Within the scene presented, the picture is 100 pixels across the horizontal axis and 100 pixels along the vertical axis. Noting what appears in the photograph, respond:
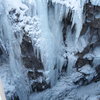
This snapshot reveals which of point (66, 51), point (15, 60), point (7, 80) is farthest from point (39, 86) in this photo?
point (66, 51)

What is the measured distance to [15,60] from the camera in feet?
11.6

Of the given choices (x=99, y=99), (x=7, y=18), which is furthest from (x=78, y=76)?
(x=7, y=18)

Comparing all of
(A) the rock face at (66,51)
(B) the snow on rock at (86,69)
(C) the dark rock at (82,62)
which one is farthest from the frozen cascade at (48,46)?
(B) the snow on rock at (86,69)

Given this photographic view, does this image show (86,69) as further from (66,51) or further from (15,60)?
(15,60)

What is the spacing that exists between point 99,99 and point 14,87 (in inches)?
72.6

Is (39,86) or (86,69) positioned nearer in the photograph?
(39,86)

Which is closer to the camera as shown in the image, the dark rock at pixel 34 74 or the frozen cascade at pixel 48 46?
the frozen cascade at pixel 48 46

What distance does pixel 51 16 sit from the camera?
3389mm

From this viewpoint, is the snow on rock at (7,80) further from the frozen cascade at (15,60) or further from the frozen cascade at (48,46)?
the frozen cascade at (48,46)

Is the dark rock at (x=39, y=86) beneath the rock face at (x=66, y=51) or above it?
beneath

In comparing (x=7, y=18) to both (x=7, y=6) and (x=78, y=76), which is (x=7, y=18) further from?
(x=78, y=76)

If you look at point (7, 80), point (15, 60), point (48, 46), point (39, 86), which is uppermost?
point (48, 46)

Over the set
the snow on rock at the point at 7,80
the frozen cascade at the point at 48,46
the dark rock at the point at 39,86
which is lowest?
the dark rock at the point at 39,86

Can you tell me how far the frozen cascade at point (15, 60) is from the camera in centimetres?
314
